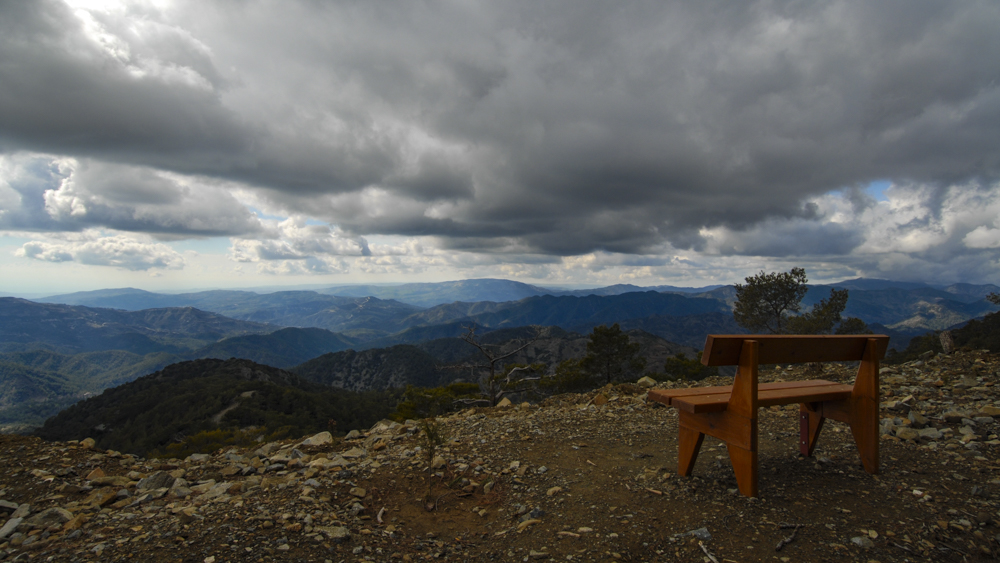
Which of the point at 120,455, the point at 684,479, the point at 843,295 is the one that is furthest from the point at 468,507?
the point at 843,295

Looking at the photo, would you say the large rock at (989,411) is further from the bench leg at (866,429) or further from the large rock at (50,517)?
the large rock at (50,517)

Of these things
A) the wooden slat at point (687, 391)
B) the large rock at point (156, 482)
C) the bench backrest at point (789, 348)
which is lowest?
the large rock at point (156, 482)

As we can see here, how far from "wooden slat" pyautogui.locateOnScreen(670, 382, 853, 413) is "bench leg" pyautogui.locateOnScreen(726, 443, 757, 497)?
0.47 m

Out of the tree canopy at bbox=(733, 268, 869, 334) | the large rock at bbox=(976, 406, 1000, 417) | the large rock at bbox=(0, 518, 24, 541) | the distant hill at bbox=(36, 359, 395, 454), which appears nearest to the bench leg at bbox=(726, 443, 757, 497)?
the large rock at bbox=(976, 406, 1000, 417)

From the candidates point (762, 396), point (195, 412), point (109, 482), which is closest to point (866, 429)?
point (762, 396)

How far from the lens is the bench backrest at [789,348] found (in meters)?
4.33

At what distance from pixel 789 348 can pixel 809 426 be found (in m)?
1.85

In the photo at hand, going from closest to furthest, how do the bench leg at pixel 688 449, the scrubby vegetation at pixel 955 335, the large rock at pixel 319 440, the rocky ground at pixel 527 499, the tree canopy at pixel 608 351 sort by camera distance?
the rocky ground at pixel 527 499
the bench leg at pixel 688 449
the large rock at pixel 319 440
the tree canopy at pixel 608 351
the scrubby vegetation at pixel 955 335

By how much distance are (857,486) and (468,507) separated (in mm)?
4395

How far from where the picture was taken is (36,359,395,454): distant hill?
80.4m

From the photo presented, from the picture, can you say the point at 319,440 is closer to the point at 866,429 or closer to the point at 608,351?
the point at 866,429

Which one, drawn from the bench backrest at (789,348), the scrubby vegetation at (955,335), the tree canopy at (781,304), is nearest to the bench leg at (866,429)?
the bench backrest at (789,348)

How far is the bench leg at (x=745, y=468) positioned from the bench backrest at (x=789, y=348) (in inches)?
37.0

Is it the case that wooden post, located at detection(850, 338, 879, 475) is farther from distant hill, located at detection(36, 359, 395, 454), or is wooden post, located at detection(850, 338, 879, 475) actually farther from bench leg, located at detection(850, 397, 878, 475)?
distant hill, located at detection(36, 359, 395, 454)
